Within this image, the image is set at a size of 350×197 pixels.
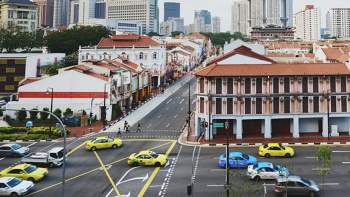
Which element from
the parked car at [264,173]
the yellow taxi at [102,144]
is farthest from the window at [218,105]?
the parked car at [264,173]

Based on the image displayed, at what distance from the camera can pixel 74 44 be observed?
120 metres

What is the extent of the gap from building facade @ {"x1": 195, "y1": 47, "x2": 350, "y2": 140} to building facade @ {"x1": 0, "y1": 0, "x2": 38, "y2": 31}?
103 metres

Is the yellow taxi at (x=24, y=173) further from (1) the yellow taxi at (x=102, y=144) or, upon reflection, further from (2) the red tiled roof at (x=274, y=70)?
(2) the red tiled roof at (x=274, y=70)

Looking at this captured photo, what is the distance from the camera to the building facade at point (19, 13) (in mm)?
132750

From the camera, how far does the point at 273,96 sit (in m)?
51.0

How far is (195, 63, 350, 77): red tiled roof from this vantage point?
5106 cm

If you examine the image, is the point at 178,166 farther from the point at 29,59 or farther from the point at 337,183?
the point at 29,59

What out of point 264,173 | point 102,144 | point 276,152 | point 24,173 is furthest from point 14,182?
point 276,152

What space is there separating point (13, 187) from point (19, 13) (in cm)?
12058

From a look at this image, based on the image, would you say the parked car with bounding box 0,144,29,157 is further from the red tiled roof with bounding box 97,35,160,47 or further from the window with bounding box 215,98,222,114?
the red tiled roof with bounding box 97,35,160,47

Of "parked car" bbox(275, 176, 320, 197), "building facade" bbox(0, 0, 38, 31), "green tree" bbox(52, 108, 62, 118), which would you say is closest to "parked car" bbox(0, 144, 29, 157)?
"green tree" bbox(52, 108, 62, 118)

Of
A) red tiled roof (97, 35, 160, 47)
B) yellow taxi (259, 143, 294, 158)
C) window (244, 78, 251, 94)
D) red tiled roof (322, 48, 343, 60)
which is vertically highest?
red tiled roof (97, 35, 160, 47)

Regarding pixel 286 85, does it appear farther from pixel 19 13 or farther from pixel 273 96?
pixel 19 13

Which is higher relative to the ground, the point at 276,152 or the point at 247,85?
the point at 247,85
